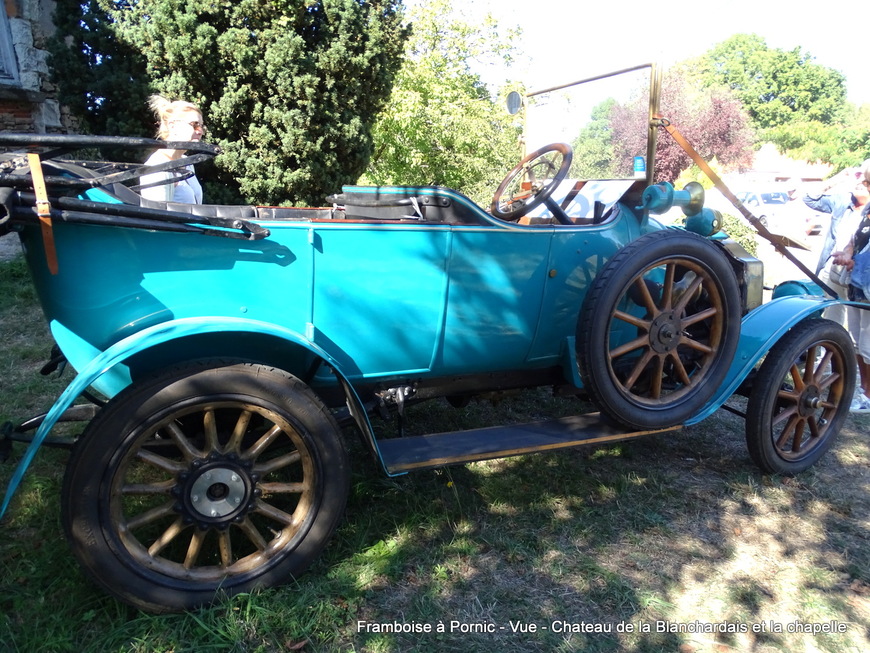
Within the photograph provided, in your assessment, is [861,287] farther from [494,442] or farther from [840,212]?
[494,442]

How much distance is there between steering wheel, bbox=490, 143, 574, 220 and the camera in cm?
325

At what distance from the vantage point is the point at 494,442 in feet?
8.57

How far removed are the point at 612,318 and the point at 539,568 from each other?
1.13 m

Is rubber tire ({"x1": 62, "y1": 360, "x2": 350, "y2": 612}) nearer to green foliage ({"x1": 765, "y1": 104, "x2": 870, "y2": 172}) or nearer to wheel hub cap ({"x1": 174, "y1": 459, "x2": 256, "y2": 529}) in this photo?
wheel hub cap ({"x1": 174, "y1": 459, "x2": 256, "y2": 529})

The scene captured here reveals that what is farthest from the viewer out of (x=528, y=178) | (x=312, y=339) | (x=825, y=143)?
(x=825, y=143)

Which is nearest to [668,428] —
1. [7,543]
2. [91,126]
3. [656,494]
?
[656,494]

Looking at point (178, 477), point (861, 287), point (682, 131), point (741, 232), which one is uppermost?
point (682, 131)

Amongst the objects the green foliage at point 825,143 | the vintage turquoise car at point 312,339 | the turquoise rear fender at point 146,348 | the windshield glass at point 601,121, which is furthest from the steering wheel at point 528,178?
the green foliage at point 825,143

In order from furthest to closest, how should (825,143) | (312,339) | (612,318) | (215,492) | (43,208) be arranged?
(825,143), (612,318), (312,339), (215,492), (43,208)

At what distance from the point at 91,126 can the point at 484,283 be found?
20.8ft

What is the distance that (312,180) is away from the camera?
730cm

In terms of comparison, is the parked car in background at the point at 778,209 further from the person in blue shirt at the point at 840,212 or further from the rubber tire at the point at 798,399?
the rubber tire at the point at 798,399

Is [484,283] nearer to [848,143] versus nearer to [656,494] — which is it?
[656,494]

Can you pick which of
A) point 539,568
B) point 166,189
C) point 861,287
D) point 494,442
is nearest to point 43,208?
point 166,189
